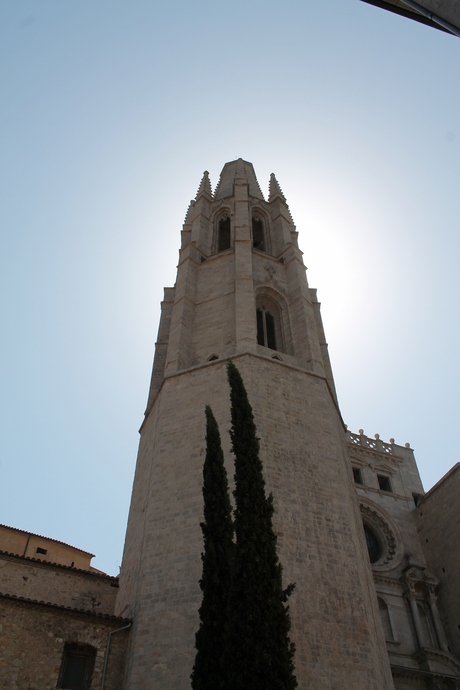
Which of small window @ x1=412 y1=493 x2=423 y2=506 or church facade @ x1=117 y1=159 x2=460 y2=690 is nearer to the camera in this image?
church facade @ x1=117 y1=159 x2=460 y2=690

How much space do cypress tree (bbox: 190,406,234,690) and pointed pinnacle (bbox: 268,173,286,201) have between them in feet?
59.4

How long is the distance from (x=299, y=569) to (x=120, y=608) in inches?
164

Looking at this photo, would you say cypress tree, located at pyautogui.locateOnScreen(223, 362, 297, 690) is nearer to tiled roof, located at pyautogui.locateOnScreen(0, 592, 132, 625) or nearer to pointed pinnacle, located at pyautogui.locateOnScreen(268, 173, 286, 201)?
tiled roof, located at pyautogui.locateOnScreen(0, 592, 132, 625)

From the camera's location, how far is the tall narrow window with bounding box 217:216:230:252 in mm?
23297

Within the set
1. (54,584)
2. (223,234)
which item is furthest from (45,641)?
(223,234)

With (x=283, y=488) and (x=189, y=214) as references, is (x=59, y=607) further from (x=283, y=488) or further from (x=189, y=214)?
(x=189, y=214)

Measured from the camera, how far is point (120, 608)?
12.6 m

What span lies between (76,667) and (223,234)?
1737cm

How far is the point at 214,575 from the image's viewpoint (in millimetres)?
8438

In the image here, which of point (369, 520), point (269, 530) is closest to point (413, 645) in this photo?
point (369, 520)

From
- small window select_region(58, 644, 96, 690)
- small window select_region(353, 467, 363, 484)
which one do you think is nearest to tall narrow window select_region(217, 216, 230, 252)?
small window select_region(353, 467, 363, 484)

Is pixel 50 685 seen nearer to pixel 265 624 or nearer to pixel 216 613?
pixel 216 613

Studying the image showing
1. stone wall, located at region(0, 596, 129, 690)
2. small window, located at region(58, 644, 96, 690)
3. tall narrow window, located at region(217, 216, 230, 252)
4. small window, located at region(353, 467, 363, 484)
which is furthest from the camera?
tall narrow window, located at region(217, 216, 230, 252)

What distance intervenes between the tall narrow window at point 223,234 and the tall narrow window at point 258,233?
3.63 ft
